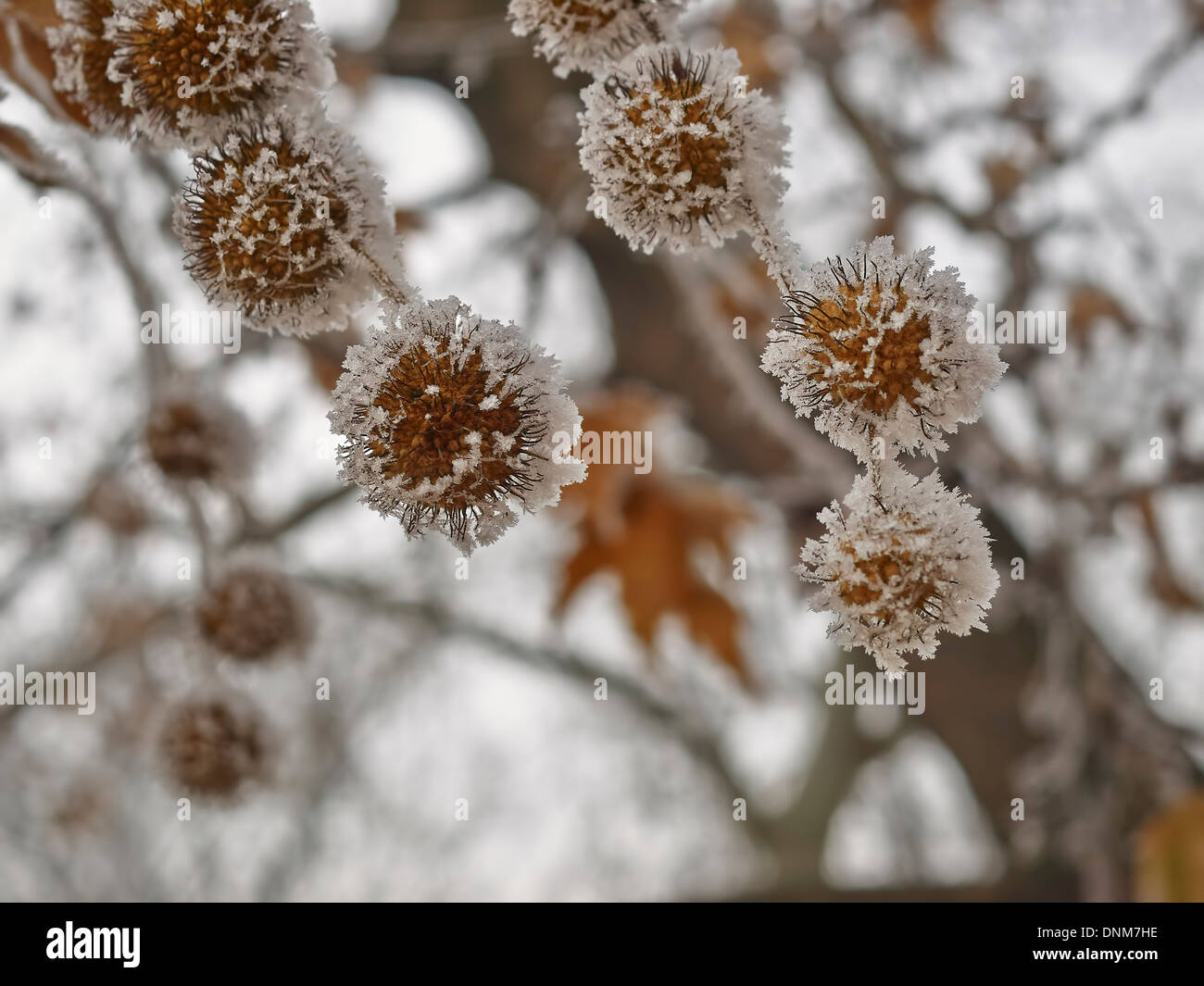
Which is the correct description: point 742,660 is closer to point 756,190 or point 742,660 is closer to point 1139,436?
point 1139,436

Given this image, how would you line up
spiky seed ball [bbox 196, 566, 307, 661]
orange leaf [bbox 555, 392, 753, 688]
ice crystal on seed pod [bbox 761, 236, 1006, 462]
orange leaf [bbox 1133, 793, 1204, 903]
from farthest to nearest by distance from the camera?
orange leaf [bbox 555, 392, 753, 688] < orange leaf [bbox 1133, 793, 1204, 903] < spiky seed ball [bbox 196, 566, 307, 661] < ice crystal on seed pod [bbox 761, 236, 1006, 462]

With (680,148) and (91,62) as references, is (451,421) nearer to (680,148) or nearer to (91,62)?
(680,148)

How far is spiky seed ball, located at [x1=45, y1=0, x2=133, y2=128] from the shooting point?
46 centimetres

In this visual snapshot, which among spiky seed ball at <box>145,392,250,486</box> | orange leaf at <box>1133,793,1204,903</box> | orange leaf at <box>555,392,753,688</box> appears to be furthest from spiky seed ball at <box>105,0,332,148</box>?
orange leaf at <box>1133,793,1204,903</box>

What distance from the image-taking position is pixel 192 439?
0.76 meters

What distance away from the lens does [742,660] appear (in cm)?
145

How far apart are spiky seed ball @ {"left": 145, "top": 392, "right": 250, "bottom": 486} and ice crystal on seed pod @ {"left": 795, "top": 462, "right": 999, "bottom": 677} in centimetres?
53

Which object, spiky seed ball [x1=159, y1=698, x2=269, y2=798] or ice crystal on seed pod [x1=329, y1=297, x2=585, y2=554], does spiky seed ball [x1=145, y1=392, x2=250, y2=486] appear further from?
ice crystal on seed pod [x1=329, y1=297, x2=585, y2=554]

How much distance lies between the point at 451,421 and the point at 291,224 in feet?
0.32

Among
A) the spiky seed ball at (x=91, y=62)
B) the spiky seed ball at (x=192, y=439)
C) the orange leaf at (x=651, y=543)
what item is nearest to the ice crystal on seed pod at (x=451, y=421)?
the spiky seed ball at (x=91, y=62)

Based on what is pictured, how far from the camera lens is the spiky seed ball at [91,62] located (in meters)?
0.46

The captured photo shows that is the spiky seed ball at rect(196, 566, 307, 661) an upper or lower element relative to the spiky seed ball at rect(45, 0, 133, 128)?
lower

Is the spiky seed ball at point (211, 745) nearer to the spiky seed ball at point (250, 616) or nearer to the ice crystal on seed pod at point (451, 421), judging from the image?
the spiky seed ball at point (250, 616)
